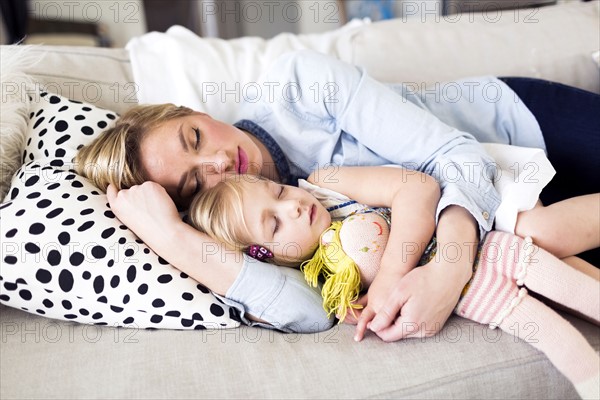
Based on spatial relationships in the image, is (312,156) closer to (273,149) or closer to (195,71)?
(273,149)

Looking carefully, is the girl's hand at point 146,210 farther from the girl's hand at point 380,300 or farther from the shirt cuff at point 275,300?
the girl's hand at point 380,300

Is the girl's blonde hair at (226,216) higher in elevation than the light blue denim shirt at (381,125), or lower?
Answer: lower

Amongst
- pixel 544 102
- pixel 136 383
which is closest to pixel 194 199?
pixel 136 383

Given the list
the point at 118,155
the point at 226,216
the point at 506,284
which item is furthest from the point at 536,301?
the point at 118,155

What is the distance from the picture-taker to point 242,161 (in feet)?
4.00

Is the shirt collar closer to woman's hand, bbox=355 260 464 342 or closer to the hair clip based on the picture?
the hair clip

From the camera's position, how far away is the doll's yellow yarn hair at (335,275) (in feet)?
3.22

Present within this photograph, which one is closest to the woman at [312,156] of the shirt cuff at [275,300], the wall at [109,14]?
the shirt cuff at [275,300]

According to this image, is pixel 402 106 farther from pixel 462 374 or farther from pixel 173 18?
pixel 173 18

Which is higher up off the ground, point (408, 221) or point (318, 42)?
point (318, 42)

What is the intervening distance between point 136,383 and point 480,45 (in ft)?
4.37

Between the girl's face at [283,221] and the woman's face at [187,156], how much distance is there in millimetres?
117

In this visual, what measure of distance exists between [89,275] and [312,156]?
576 millimetres

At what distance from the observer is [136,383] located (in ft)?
2.73
